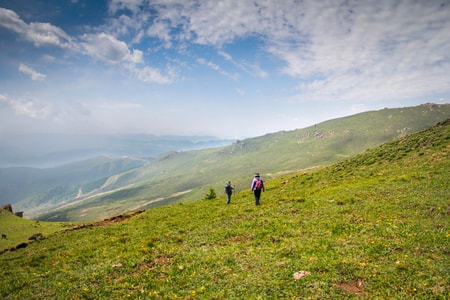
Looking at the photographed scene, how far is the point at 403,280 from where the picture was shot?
11.0 m

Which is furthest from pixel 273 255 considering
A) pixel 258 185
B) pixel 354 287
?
pixel 258 185

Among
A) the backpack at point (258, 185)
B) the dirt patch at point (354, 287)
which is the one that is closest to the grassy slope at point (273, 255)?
the dirt patch at point (354, 287)

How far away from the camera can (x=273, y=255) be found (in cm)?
1520

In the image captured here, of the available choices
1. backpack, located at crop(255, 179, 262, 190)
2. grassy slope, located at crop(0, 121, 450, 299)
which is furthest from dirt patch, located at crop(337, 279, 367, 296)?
backpack, located at crop(255, 179, 262, 190)

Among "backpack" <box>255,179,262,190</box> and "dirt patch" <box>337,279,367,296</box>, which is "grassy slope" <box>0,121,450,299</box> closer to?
"dirt patch" <box>337,279,367,296</box>

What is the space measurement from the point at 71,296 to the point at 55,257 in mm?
9717

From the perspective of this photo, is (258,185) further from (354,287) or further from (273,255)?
(354,287)

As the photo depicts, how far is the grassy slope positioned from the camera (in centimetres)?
1159

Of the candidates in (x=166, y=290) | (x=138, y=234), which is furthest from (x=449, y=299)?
(x=138, y=234)

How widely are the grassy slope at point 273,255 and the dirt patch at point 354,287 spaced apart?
0.04 m

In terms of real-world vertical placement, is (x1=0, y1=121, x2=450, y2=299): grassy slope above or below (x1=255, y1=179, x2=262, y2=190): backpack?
below

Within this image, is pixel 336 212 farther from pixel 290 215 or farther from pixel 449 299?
pixel 449 299

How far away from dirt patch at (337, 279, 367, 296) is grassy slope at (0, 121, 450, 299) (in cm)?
4

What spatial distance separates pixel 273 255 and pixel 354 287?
5023mm
